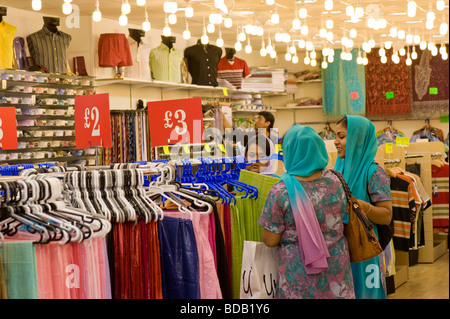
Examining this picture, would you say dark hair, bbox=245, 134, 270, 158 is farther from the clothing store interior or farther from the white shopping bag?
the white shopping bag

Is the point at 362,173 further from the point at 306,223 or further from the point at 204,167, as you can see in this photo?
the point at 204,167

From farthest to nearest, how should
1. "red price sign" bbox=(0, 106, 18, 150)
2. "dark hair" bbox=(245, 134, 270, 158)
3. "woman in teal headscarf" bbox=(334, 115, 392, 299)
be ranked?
1. "dark hair" bbox=(245, 134, 270, 158)
2. "red price sign" bbox=(0, 106, 18, 150)
3. "woman in teal headscarf" bbox=(334, 115, 392, 299)

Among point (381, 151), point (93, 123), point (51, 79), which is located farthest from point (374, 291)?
point (51, 79)

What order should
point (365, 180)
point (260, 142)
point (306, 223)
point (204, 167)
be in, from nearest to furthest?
1. point (306, 223)
2. point (365, 180)
3. point (204, 167)
4. point (260, 142)

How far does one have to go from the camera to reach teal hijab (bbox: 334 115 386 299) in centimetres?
373

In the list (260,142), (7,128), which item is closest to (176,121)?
(7,128)

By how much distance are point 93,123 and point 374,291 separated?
248 cm

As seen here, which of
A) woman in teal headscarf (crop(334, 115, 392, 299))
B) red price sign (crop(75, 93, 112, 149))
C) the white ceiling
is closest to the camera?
woman in teal headscarf (crop(334, 115, 392, 299))

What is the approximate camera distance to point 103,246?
2678 mm

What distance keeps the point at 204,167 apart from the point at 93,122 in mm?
1372

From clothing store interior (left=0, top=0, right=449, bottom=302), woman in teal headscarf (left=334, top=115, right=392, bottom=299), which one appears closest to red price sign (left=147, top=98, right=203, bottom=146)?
clothing store interior (left=0, top=0, right=449, bottom=302)

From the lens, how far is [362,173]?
3.72 metres

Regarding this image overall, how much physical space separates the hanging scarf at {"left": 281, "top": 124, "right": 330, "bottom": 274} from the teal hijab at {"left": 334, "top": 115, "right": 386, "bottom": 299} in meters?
0.62
